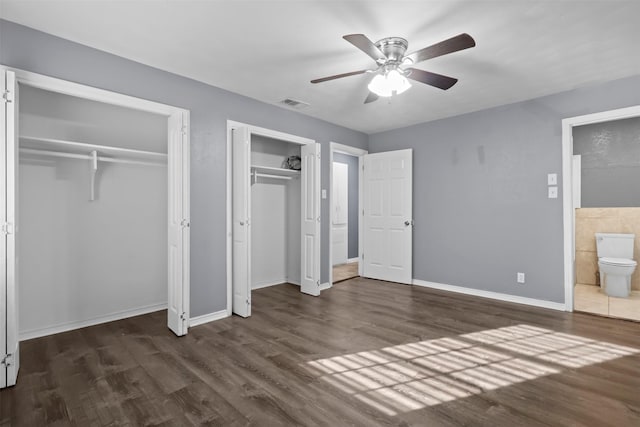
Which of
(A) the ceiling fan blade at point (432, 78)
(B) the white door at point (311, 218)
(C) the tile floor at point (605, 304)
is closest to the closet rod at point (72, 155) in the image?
(B) the white door at point (311, 218)

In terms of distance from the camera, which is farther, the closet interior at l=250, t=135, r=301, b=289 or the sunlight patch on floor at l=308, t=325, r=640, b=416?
the closet interior at l=250, t=135, r=301, b=289

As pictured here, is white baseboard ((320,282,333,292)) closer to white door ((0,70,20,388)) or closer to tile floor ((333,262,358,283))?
tile floor ((333,262,358,283))

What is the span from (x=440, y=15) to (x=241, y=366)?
298 centimetres

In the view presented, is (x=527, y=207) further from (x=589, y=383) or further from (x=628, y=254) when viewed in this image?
(x=589, y=383)

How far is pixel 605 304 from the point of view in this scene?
4.11 metres

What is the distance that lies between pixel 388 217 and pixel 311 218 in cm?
151

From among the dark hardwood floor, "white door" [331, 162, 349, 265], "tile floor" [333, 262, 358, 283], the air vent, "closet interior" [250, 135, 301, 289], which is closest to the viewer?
the dark hardwood floor

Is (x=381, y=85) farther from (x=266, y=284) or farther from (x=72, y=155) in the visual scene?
(x=266, y=284)

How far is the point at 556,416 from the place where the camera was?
1.89 meters

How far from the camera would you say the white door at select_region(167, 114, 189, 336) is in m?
3.13

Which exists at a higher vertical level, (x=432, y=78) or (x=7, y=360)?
(x=432, y=78)

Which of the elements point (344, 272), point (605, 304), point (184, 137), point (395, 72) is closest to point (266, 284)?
point (344, 272)

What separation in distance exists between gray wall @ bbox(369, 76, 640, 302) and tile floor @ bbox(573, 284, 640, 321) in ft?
1.52

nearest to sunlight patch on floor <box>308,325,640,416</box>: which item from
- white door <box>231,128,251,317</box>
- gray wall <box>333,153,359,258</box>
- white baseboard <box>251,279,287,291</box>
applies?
white door <box>231,128,251,317</box>
